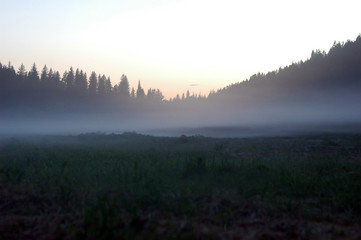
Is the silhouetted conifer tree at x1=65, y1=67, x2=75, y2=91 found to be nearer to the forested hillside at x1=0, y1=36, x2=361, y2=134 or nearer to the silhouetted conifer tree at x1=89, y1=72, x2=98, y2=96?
the forested hillside at x1=0, y1=36, x2=361, y2=134

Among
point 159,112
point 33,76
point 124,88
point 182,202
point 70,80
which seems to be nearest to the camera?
point 182,202

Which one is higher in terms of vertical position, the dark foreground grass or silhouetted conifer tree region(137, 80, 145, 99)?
silhouetted conifer tree region(137, 80, 145, 99)

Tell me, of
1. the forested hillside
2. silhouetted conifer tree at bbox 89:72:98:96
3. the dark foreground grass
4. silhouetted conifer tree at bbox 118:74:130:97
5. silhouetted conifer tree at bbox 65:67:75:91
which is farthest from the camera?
silhouetted conifer tree at bbox 118:74:130:97

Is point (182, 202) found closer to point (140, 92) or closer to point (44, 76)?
point (44, 76)

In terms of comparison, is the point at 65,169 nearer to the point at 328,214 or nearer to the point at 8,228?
the point at 8,228

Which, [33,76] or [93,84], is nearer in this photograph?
[33,76]

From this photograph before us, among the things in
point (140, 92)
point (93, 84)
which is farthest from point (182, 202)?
Result: point (140, 92)

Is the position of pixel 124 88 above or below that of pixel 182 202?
above

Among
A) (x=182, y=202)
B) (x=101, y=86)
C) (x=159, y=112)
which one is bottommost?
(x=182, y=202)

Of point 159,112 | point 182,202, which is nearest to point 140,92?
point 159,112

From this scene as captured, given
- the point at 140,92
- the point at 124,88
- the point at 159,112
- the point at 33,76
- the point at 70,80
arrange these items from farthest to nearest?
the point at 140,92 → the point at 159,112 → the point at 124,88 → the point at 70,80 → the point at 33,76

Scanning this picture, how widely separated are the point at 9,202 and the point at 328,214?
7.84m

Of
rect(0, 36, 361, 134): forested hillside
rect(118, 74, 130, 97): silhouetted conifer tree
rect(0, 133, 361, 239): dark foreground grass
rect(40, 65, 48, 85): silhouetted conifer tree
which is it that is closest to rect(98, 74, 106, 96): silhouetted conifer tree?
rect(0, 36, 361, 134): forested hillside

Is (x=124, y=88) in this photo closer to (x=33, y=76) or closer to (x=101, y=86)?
(x=101, y=86)
